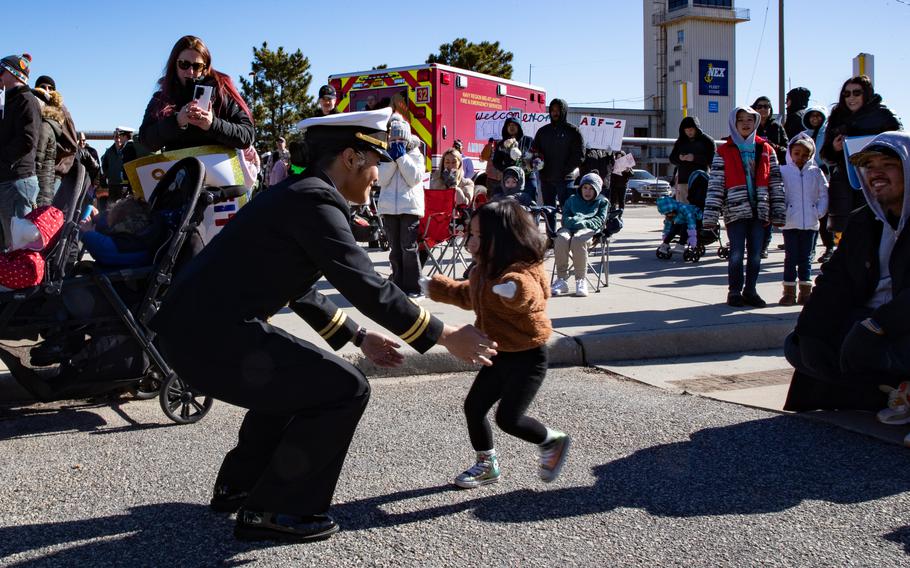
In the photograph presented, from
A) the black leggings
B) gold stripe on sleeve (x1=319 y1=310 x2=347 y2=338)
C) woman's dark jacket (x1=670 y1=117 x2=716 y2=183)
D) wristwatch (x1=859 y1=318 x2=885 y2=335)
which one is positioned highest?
woman's dark jacket (x1=670 y1=117 x2=716 y2=183)

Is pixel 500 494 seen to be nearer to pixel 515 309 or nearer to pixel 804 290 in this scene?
pixel 515 309

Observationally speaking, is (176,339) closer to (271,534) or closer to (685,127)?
(271,534)

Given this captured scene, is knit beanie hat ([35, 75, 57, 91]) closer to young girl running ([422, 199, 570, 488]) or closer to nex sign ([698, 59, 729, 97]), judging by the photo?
young girl running ([422, 199, 570, 488])

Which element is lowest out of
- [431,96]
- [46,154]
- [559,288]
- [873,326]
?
[559,288]

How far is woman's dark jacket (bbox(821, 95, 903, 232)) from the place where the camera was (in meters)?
7.98

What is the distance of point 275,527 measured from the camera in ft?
10.6

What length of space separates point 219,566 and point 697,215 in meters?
9.97

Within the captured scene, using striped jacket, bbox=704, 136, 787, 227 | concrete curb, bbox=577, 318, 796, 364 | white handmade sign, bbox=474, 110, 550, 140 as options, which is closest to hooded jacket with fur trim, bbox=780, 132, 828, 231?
striped jacket, bbox=704, 136, 787, 227

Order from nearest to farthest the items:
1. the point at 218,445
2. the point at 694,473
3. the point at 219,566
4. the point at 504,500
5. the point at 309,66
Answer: the point at 219,566
the point at 504,500
the point at 694,473
the point at 218,445
the point at 309,66

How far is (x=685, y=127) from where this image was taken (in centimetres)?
1185

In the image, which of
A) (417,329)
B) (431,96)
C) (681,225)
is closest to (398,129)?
(681,225)

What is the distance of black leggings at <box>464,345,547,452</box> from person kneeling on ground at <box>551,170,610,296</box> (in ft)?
16.6

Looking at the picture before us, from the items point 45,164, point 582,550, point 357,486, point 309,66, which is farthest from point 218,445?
point 309,66

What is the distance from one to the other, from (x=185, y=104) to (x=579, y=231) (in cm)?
477
